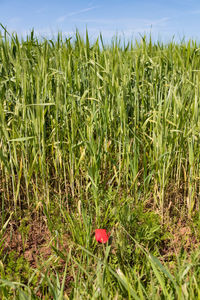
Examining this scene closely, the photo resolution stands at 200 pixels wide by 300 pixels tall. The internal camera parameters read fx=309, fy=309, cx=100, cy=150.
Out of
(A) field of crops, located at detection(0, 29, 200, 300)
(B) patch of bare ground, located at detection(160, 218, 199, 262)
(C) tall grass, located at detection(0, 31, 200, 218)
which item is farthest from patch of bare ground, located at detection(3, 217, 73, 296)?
(B) patch of bare ground, located at detection(160, 218, 199, 262)

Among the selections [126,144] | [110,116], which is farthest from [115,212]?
[110,116]

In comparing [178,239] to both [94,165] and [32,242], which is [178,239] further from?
[32,242]

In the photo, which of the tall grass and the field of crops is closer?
the field of crops

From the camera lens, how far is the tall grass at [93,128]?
5.49 feet

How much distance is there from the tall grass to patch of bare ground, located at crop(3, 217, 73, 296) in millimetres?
137

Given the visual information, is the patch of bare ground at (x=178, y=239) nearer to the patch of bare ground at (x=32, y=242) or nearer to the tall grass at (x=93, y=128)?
the tall grass at (x=93, y=128)

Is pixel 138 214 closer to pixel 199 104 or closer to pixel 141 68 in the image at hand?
pixel 199 104

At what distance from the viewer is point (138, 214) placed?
1.59m

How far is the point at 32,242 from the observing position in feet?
5.37

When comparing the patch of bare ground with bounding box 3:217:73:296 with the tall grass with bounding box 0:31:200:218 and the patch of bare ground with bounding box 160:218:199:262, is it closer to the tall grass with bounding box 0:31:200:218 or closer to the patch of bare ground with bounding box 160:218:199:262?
the tall grass with bounding box 0:31:200:218

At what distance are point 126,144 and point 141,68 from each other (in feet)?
2.00

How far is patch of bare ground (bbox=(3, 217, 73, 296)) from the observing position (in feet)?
4.89

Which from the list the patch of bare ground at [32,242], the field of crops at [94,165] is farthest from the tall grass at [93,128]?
the patch of bare ground at [32,242]

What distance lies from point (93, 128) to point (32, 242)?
0.74 meters
